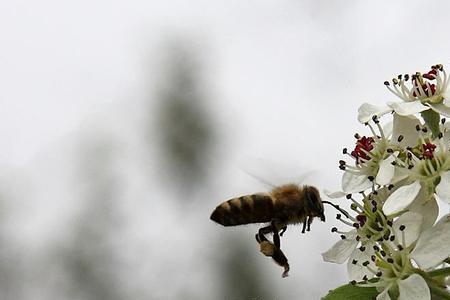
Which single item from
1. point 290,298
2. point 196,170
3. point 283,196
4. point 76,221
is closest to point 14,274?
point 76,221

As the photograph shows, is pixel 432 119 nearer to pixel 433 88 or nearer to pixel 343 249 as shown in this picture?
pixel 433 88

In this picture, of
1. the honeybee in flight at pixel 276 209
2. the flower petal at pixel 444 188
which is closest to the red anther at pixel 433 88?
the flower petal at pixel 444 188

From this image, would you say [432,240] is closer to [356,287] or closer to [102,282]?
[356,287]

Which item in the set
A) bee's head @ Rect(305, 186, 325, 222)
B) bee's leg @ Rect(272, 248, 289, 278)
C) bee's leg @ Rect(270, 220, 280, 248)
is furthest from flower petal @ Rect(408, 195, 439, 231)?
bee's head @ Rect(305, 186, 325, 222)

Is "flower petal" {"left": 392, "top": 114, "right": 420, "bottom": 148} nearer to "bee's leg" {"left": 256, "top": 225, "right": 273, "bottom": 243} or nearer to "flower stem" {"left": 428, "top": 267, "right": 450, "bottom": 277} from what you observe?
"flower stem" {"left": 428, "top": 267, "right": 450, "bottom": 277}

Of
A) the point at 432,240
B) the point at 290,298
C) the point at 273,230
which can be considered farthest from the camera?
the point at 290,298

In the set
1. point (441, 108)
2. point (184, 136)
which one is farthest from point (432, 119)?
point (184, 136)
